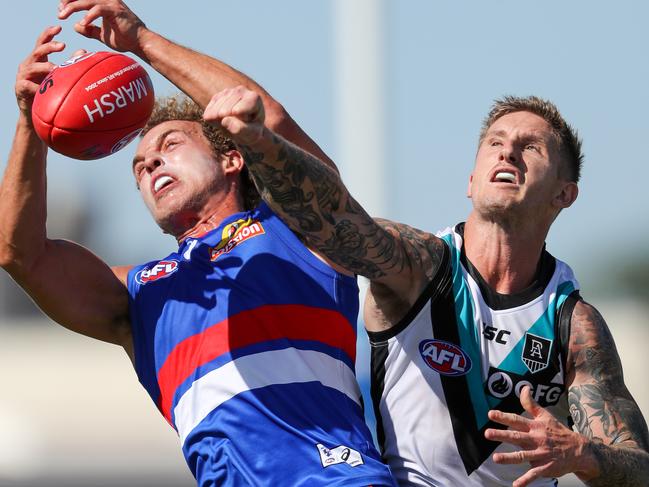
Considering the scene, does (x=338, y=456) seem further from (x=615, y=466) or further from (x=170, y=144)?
(x=170, y=144)

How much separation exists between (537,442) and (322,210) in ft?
3.72

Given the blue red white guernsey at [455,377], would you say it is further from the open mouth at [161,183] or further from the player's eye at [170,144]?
the player's eye at [170,144]

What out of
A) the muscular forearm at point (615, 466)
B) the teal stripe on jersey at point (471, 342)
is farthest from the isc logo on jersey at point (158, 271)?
the muscular forearm at point (615, 466)

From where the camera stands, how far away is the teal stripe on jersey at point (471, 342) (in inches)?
214

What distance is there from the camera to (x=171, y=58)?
5.19 m

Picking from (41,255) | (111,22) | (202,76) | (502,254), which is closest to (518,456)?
(502,254)

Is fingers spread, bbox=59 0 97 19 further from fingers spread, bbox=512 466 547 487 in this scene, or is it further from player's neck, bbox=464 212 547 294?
fingers spread, bbox=512 466 547 487

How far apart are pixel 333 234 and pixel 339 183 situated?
7.8 inches

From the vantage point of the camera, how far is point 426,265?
17.8ft

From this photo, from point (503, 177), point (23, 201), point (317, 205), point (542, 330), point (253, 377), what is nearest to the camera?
point (317, 205)

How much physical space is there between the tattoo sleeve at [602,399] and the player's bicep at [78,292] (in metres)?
1.90

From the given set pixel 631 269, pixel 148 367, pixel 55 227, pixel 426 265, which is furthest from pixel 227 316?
pixel 631 269

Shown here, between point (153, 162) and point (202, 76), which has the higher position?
point (202, 76)

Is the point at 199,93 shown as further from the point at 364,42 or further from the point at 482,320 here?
the point at 364,42
